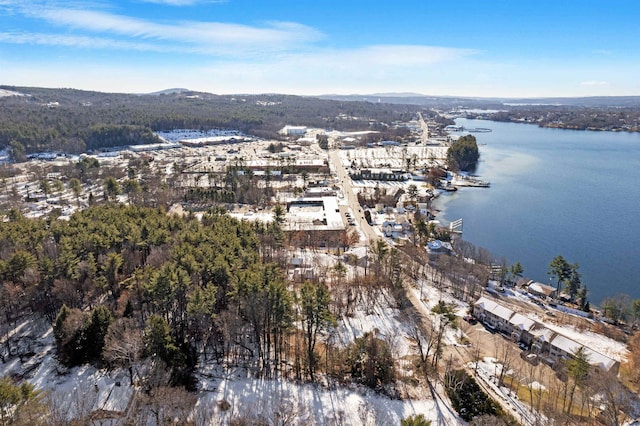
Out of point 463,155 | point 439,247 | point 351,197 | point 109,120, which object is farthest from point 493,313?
point 109,120

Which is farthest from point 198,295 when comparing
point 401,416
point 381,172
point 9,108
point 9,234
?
point 9,108

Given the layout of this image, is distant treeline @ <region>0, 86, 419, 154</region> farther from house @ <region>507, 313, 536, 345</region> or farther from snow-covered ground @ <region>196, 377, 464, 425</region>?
house @ <region>507, 313, 536, 345</region>

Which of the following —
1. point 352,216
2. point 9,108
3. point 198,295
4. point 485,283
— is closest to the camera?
point 198,295

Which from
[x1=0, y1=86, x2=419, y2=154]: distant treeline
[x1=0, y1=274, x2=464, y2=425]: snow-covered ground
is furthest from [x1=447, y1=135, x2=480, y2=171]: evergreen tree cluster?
[x1=0, y1=274, x2=464, y2=425]: snow-covered ground

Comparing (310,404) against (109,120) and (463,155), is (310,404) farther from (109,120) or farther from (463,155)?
(109,120)

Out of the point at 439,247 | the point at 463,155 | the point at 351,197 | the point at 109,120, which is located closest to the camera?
the point at 439,247

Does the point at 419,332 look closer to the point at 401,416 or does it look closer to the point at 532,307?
the point at 401,416
